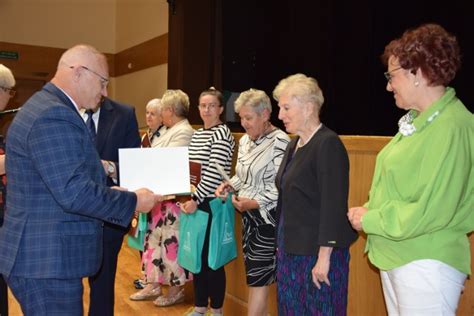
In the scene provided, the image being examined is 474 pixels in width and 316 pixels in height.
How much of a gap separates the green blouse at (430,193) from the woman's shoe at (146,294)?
8.51 ft

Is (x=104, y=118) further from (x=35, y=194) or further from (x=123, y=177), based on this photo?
(x=35, y=194)

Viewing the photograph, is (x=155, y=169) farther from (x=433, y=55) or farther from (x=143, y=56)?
(x=143, y=56)

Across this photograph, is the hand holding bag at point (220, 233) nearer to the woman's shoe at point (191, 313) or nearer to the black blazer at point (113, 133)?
the woman's shoe at point (191, 313)

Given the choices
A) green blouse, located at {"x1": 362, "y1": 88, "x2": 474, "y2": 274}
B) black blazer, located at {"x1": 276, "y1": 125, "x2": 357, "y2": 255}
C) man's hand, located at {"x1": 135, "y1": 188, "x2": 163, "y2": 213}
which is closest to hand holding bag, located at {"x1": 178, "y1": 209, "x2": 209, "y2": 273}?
black blazer, located at {"x1": 276, "y1": 125, "x2": 357, "y2": 255}

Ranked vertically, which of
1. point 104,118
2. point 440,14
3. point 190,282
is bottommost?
point 190,282

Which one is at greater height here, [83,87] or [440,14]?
[440,14]

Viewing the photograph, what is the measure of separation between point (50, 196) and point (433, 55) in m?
1.33

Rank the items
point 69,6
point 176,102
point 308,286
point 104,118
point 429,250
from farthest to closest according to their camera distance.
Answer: point 69,6, point 176,102, point 104,118, point 308,286, point 429,250

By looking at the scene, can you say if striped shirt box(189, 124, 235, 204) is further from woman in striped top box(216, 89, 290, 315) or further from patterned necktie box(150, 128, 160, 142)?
patterned necktie box(150, 128, 160, 142)

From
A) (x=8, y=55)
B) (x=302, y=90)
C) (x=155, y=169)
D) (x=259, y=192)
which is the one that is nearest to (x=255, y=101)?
(x=259, y=192)

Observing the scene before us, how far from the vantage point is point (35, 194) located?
1.64 metres

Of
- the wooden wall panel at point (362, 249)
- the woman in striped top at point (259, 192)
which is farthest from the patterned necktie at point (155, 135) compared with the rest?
the wooden wall panel at point (362, 249)

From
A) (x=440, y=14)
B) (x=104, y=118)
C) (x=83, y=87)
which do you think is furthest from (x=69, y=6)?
(x=83, y=87)

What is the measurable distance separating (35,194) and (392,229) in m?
1.17
